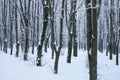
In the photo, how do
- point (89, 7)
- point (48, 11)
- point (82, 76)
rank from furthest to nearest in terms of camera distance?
point (48, 11) < point (82, 76) < point (89, 7)

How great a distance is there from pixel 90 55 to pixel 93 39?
0.62 m

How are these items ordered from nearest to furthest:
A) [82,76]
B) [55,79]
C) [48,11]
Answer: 1. [55,79]
2. [82,76]
3. [48,11]

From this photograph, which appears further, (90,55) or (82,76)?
(82,76)

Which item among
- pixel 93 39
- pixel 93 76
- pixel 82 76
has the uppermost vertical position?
pixel 93 39

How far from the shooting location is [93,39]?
9438 mm

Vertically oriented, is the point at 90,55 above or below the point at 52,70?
above

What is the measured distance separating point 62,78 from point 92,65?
343 cm

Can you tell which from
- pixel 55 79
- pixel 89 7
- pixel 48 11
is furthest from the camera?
pixel 48 11

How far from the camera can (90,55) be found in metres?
9.41

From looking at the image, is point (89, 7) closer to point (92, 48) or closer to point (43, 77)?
point (92, 48)

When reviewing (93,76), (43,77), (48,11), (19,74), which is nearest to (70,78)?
(43,77)

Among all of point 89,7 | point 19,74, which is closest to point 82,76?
point 19,74

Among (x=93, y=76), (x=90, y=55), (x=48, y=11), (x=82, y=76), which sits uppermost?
(x=48, y=11)

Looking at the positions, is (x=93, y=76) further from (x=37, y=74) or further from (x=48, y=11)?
(x=48, y=11)
